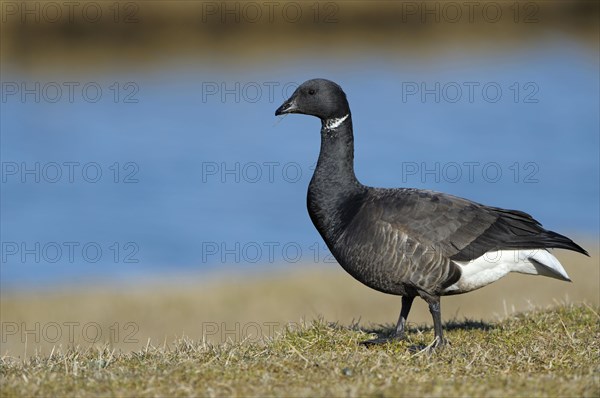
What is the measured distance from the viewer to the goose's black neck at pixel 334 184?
8344 millimetres

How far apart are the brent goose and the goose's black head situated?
65cm

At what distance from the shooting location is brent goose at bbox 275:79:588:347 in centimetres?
788

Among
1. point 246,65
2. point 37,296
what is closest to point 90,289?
point 37,296

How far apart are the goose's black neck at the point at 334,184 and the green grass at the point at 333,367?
991mm

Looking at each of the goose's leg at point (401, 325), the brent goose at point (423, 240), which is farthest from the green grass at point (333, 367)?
the brent goose at point (423, 240)

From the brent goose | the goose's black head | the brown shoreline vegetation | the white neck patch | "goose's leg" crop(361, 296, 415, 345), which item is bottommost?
"goose's leg" crop(361, 296, 415, 345)

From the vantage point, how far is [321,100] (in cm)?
892

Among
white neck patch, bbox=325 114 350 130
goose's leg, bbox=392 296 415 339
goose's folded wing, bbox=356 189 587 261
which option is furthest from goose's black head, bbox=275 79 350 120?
goose's leg, bbox=392 296 415 339

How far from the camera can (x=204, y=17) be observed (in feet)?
139

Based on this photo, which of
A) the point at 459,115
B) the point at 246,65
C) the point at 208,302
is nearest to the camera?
the point at 208,302

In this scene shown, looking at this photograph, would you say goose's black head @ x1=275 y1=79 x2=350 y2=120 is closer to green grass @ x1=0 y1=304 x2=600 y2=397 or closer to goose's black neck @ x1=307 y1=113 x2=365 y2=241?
goose's black neck @ x1=307 y1=113 x2=365 y2=241

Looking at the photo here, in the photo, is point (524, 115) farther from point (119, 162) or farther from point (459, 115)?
point (119, 162)

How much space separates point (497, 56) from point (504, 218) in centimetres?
3032

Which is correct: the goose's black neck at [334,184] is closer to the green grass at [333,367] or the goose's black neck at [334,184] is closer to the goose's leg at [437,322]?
the green grass at [333,367]
